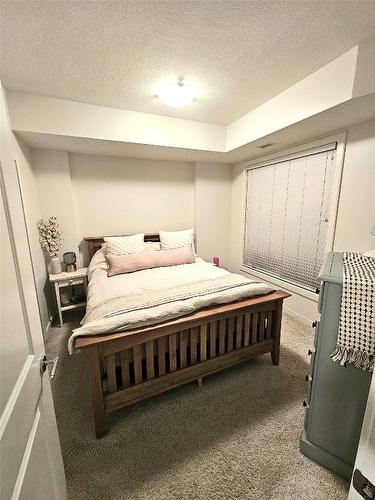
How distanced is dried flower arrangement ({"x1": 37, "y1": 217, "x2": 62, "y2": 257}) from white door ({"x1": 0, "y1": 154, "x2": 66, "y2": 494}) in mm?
2139

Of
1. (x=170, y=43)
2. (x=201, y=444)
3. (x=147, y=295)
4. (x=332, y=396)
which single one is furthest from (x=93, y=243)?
(x=332, y=396)

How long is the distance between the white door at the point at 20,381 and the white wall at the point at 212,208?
9.84 feet

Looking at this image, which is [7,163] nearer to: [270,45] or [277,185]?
[270,45]

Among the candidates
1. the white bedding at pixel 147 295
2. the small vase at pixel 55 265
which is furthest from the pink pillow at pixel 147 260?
the small vase at pixel 55 265

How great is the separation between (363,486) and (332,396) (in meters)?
0.44

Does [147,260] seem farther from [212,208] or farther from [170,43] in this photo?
[170,43]

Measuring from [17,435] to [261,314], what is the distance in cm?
168

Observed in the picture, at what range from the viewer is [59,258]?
286 cm

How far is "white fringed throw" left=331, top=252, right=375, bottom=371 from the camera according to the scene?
94 centimetres

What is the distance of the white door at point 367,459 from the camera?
2.31ft

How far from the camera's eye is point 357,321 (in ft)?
3.19

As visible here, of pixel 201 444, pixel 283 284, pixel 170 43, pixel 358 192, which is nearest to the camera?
pixel 201 444

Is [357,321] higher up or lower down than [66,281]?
higher up

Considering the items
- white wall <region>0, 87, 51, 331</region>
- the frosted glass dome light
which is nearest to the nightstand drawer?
white wall <region>0, 87, 51, 331</region>
